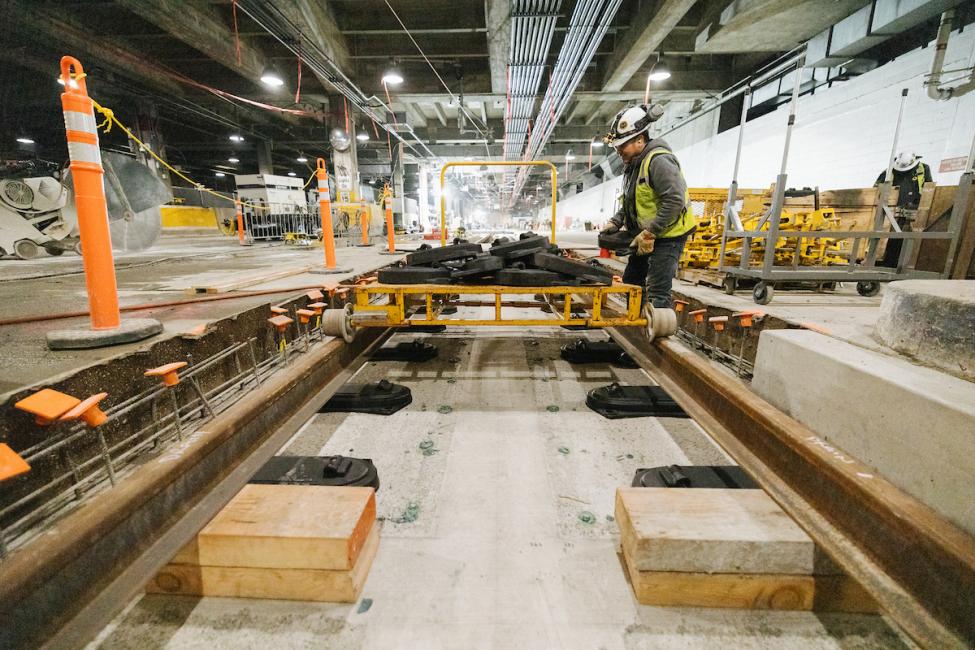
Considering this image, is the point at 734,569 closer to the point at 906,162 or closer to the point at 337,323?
the point at 337,323

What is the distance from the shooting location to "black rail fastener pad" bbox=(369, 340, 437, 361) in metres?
3.92

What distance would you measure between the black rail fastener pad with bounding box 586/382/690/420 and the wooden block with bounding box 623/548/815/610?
1.40 metres

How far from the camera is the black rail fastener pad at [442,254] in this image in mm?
3383

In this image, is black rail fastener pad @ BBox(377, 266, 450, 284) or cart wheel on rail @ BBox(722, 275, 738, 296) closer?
black rail fastener pad @ BBox(377, 266, 450, 284)

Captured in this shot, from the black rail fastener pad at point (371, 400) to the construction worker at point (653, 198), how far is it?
2.47 meters

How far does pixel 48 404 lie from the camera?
4.59 feet

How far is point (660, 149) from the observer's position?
139 inches

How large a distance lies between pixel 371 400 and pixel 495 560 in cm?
164

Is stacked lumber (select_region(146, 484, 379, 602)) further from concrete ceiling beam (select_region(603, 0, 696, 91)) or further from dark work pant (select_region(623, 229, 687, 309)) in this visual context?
concrete ceiling beam (select_region(603, 0, 696, 91))

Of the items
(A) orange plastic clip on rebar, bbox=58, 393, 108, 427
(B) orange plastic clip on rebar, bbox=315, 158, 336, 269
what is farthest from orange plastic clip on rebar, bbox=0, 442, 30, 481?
(B) orange plastic clip on rebar, bbox=315, 158, 336, 269

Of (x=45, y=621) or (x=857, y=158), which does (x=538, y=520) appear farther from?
(x=857, y=158)

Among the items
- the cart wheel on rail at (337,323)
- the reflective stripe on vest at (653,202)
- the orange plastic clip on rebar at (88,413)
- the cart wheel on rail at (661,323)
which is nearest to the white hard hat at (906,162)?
the reflective stripe on vest at (653,202)

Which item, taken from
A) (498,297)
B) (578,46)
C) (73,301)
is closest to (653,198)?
(498,297)

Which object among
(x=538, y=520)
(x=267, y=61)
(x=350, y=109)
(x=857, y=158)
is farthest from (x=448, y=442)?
(x=350, y=109)
